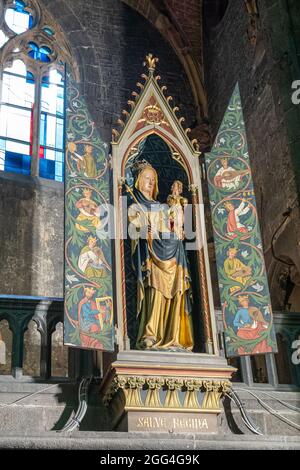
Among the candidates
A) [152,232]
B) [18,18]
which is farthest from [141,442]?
[18,18]

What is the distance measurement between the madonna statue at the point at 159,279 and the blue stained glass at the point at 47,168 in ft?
13.4

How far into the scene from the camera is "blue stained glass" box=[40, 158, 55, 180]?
10.7m

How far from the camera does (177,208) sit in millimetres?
6801

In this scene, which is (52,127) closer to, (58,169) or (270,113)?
(58,169)

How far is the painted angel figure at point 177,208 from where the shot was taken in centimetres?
668

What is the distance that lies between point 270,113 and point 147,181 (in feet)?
11.6

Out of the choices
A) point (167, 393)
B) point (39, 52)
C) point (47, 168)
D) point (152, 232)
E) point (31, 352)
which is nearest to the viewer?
point (167, 393)

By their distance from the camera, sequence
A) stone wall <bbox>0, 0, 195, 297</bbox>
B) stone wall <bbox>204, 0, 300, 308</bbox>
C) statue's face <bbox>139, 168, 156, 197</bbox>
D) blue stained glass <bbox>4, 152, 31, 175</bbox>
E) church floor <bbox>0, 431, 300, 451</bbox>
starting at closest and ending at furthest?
church floor <bbox>0, 431, 300, 451</bbox> < statue's face <bbox>139, 168, 156, 197</bbox> < stone wall <bbox>204, 0, 300, 308</bbox> < stone wall <bbox>0, 0, 195, 297</bbox> < blue stained glass <bbox>4, 152, 31, 175</bbox>

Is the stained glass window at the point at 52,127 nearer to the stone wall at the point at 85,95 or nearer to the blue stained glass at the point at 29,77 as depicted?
the blue stained glass at the point at 29,77

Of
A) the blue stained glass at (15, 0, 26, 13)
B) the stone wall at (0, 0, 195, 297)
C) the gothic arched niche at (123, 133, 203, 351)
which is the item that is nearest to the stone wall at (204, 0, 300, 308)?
the stone wall at (0, 0, 195, 297)

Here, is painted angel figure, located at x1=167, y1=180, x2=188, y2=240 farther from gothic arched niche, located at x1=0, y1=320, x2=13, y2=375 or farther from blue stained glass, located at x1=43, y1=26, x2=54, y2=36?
blue stained glass, located at x1=43, y1=26, x2=54, y2=36

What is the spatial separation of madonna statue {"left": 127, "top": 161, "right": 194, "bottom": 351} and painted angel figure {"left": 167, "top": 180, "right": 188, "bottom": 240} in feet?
0.12

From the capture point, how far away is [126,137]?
22.7 ft

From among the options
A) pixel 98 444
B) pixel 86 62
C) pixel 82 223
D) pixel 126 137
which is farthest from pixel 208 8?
pixel 98 444
